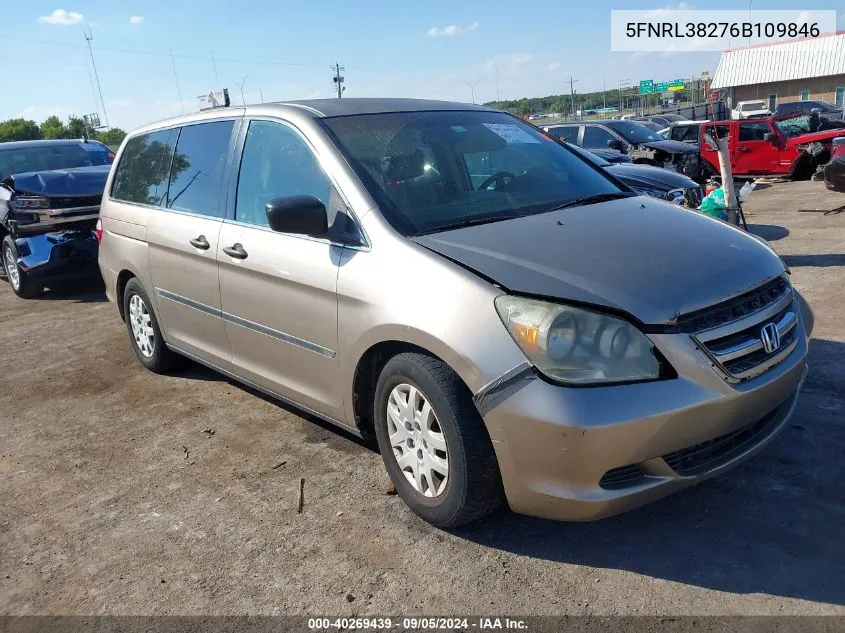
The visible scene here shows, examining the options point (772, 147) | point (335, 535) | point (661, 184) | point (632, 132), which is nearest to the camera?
point (335, 535)

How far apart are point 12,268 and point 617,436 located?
902 centimetres

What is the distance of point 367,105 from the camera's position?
3898 millimetres

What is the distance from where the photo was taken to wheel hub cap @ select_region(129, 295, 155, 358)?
206 inches

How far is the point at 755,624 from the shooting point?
2.34 metres

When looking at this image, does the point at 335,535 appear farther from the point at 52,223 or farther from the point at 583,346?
the point at 52,223

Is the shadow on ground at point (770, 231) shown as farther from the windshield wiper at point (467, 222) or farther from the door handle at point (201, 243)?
the door handle at point (201, 243)

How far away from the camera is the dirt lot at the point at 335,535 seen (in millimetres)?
2604

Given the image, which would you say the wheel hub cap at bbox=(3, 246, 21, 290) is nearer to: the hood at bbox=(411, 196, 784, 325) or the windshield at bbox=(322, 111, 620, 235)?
the windshield at bbox=(322, 111, 620, 235)

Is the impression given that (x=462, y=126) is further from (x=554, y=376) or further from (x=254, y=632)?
(x=254, y=632)

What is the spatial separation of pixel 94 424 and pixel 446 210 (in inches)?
113

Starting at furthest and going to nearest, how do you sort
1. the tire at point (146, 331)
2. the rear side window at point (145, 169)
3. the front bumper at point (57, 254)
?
the front bumper at point (57, 254) < the tire at point (146, 331) < the rear side window at point (145, 169)

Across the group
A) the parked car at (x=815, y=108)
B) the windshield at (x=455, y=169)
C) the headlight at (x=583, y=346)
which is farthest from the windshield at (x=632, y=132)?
the headlight at (x=583, y=346)

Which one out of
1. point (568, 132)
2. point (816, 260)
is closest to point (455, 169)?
point (816, 260)

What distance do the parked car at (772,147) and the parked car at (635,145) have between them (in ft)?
2.67
